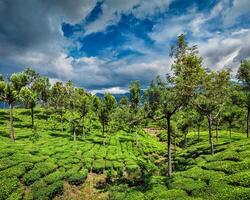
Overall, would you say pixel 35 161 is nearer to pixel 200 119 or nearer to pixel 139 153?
pixel 139 153

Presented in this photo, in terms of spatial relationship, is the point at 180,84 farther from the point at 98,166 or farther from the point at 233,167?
the point at 98,166

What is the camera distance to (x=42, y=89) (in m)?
88.9

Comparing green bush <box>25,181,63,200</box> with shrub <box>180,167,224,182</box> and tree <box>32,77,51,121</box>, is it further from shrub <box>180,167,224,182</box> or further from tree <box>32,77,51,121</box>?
tree <box>32,77,51,121</box>

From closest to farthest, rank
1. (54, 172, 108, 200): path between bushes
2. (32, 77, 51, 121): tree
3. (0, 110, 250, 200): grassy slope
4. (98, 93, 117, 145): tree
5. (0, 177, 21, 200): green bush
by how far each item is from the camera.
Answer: (0, 110, 250, 200): grassy slope
(0, 177, 21, 200): green bush
(54, 172, 108, 200): path between bushes
(98, 93, 117, 145): tree
(32, 77, 51, 121): tree

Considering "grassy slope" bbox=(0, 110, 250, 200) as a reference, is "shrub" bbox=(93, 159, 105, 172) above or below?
below

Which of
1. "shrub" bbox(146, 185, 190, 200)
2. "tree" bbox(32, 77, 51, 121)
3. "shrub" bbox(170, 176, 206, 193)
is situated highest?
"tree" bbox(32, 77, 51, 121)

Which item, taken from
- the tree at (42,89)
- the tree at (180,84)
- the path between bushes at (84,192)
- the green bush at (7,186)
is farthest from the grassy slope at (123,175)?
the tree at (42,89)

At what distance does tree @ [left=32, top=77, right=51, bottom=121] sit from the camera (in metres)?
86.1

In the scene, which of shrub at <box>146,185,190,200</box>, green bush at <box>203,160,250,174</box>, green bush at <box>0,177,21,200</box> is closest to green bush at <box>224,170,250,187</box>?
green bush at <box>203,160,250,174</box>

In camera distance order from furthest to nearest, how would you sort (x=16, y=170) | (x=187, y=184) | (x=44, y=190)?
(x=16, y=170) < (x=44, y=190) < (x=187, y=184)

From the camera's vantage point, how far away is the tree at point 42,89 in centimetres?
8606

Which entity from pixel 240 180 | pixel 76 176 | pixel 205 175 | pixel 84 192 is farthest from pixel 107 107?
pixel 240 180

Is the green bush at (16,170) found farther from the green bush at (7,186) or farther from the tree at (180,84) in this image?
the tree at (180,84)

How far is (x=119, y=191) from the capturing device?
24.9 m
